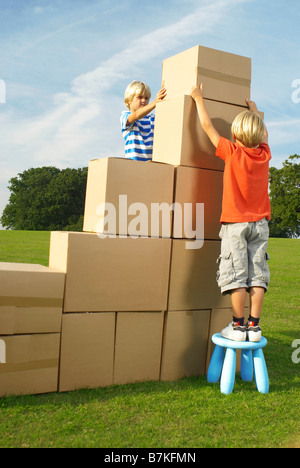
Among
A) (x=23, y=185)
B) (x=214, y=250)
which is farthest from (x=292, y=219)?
(x=214, y=250)

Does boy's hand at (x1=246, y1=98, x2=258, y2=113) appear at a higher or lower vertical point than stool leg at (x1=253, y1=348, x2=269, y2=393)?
higher

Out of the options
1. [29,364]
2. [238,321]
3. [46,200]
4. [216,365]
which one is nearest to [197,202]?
[238,321]

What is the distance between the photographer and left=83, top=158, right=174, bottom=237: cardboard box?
9.40 feet

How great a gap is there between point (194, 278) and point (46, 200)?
3709 cm

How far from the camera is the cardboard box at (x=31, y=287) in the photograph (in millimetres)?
2605

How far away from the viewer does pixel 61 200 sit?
37.0 meters

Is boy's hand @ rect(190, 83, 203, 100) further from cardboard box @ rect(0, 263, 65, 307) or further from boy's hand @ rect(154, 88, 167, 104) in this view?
cardboard box @ rect(0, 263, 65, 307)

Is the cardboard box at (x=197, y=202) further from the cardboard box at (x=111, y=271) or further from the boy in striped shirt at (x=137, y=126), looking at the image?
the boy in striped shirt at (x=137, y=126)

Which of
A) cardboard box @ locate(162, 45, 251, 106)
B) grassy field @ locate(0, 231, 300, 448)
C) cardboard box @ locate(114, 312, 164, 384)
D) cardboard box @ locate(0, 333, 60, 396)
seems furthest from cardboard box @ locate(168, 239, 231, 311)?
cardboard box @ locate(162, 45, 251, 106)

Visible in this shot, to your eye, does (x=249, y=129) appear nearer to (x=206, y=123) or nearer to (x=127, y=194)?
(x=206, y=123)

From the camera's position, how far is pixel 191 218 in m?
3.07

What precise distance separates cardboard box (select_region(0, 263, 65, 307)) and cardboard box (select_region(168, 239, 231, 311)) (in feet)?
2.45

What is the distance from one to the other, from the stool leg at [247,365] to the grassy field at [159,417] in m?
0.06

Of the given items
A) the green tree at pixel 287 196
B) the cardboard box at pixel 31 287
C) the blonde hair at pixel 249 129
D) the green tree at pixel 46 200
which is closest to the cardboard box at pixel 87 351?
the cardboard box at pixel 31 287
